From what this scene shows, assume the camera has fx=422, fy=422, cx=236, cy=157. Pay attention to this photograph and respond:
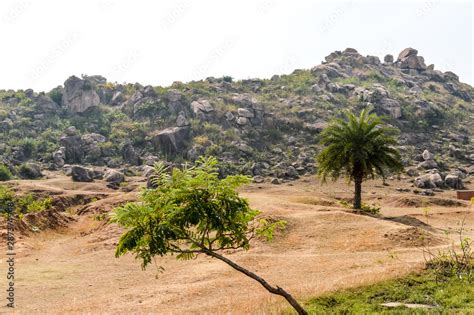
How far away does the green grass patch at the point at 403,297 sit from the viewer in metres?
10.5

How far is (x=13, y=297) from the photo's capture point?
1455 centimetres

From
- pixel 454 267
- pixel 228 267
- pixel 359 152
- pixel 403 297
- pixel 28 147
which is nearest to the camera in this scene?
pixel 403 297

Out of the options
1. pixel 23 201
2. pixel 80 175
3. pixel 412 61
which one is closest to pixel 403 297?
pixel 23 201

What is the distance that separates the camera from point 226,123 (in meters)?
71.5

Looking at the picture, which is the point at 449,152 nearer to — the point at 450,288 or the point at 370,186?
the point at 370,186

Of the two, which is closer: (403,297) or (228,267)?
(403,297)

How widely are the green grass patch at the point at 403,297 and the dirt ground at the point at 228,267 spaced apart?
1.99ft

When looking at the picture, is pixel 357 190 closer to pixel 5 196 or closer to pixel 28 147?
pixel 5 196

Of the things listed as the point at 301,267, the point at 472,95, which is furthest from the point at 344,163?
the point at 472,95

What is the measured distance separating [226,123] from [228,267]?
54.1 m

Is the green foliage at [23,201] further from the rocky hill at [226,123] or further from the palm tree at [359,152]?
the palm tree at [359,152]

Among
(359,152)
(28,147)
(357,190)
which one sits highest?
(28,147)

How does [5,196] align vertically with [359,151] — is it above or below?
below

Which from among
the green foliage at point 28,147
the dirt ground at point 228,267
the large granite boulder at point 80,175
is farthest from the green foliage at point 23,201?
the green foliage at point 28,147
